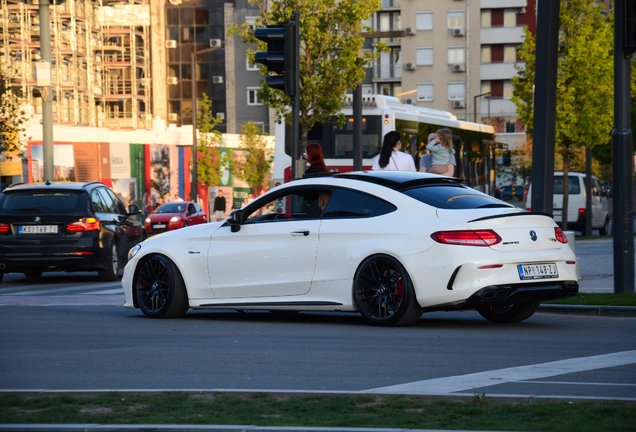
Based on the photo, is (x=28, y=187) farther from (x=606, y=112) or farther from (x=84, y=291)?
(x=606, y=112)

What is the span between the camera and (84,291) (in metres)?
18.4

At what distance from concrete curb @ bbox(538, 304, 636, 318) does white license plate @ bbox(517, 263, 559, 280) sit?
164cm

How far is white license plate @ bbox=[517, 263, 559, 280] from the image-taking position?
37.2 feet

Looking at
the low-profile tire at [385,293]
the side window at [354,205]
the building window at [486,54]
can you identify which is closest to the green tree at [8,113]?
the side window at [354,205]

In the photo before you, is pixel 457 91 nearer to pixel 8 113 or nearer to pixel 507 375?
pixel 8 113

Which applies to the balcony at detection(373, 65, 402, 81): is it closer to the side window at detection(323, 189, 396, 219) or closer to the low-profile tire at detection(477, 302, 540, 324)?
the low-profile tire at detection(477, 302, 540, 324)

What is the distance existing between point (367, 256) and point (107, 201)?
1043 cm

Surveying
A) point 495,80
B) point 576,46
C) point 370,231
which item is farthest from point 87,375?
point 495,80

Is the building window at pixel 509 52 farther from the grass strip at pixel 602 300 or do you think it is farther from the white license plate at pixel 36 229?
the grass strip at pixel 602 300

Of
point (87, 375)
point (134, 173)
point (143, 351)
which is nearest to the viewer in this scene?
point (87, 375)

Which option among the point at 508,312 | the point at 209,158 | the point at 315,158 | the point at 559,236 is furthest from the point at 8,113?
the point at 209,158

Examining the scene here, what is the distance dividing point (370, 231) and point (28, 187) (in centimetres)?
988

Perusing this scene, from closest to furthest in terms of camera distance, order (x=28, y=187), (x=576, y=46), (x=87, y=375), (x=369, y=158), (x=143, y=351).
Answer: (x=87, y=375) < (x=143, y=351) < (x=28, y=187) < (x=369, y=158) < (x=576, y=46)

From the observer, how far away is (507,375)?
823cm
